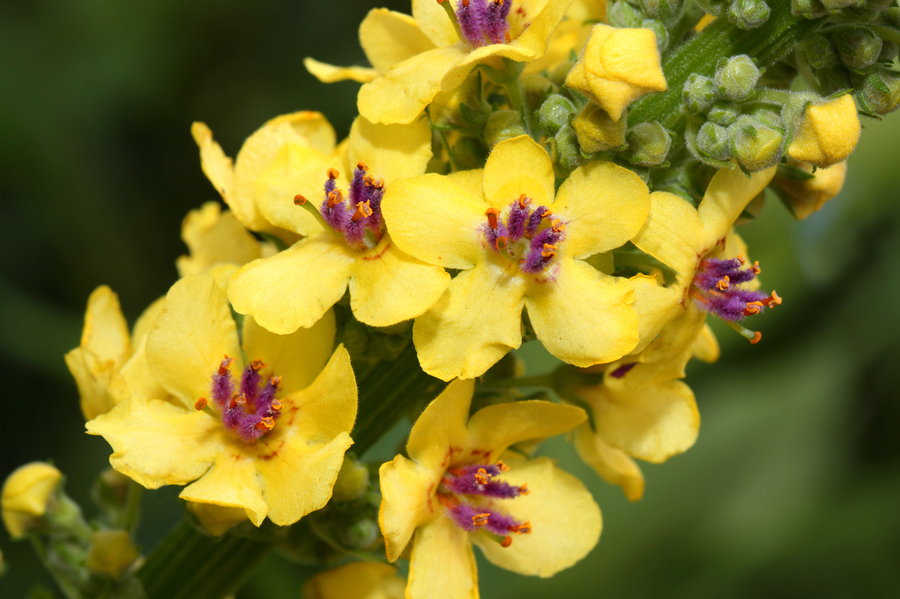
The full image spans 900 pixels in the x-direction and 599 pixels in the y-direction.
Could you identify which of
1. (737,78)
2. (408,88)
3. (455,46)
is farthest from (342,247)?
(737,78)

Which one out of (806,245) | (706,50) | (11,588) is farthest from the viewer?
(11,588)

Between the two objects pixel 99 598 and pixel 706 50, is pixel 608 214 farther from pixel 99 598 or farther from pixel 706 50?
pixel 99 598

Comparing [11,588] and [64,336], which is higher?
[64,336]

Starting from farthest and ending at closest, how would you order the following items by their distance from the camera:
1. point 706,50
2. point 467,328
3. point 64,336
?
point 64,336
point 706,50
point 467,328

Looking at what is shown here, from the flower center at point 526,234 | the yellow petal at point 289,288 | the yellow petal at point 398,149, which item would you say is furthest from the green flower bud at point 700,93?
the yellow petal at point 289,288

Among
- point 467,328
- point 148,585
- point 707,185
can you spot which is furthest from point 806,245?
point 148,585

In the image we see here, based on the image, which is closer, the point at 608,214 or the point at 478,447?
the point at 608,214

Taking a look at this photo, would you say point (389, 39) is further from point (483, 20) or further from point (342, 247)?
point (342, 247)
